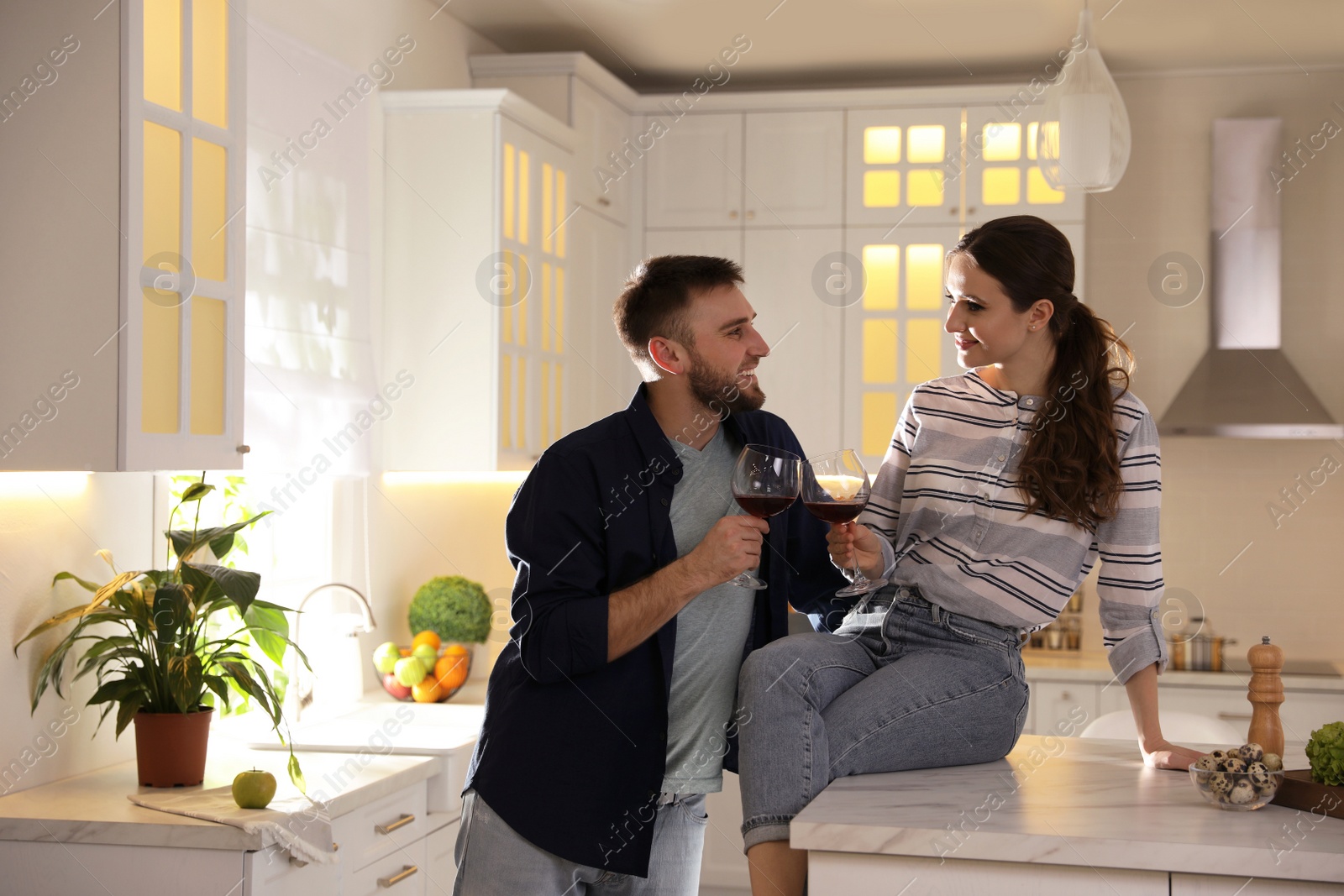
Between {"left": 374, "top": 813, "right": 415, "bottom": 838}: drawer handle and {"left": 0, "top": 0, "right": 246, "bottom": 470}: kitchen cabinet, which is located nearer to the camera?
{"left": 0, "top": 0, "right": 246, "bottom": 470}: kitchen cabinet

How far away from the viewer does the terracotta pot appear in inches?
A: 88.4

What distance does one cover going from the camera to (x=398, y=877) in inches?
100

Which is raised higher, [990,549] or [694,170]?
[694,170]

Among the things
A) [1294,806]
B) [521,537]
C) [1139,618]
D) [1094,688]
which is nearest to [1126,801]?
[1294,806]

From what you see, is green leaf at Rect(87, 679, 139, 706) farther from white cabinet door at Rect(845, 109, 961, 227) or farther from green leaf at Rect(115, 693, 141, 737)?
white cabinet door at Rect(845, 109, 961, 227)

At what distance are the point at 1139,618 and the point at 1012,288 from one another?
0.45m

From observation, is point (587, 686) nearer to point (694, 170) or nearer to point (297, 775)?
point (297, 775)

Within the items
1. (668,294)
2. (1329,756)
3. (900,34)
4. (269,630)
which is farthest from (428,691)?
(900,34)

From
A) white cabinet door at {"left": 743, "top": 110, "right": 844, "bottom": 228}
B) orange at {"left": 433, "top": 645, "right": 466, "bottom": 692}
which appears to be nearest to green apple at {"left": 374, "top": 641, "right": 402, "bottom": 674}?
orange at {"left": 433, "top": 645, "right": 466, "bottom": 692}

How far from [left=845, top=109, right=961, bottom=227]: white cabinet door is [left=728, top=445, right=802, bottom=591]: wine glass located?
2994 mm

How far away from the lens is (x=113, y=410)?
2.04 meters

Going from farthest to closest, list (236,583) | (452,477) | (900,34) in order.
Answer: (900,34)
(452,477)
(236,583)

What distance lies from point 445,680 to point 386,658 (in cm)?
18

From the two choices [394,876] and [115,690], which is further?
[394,876]
